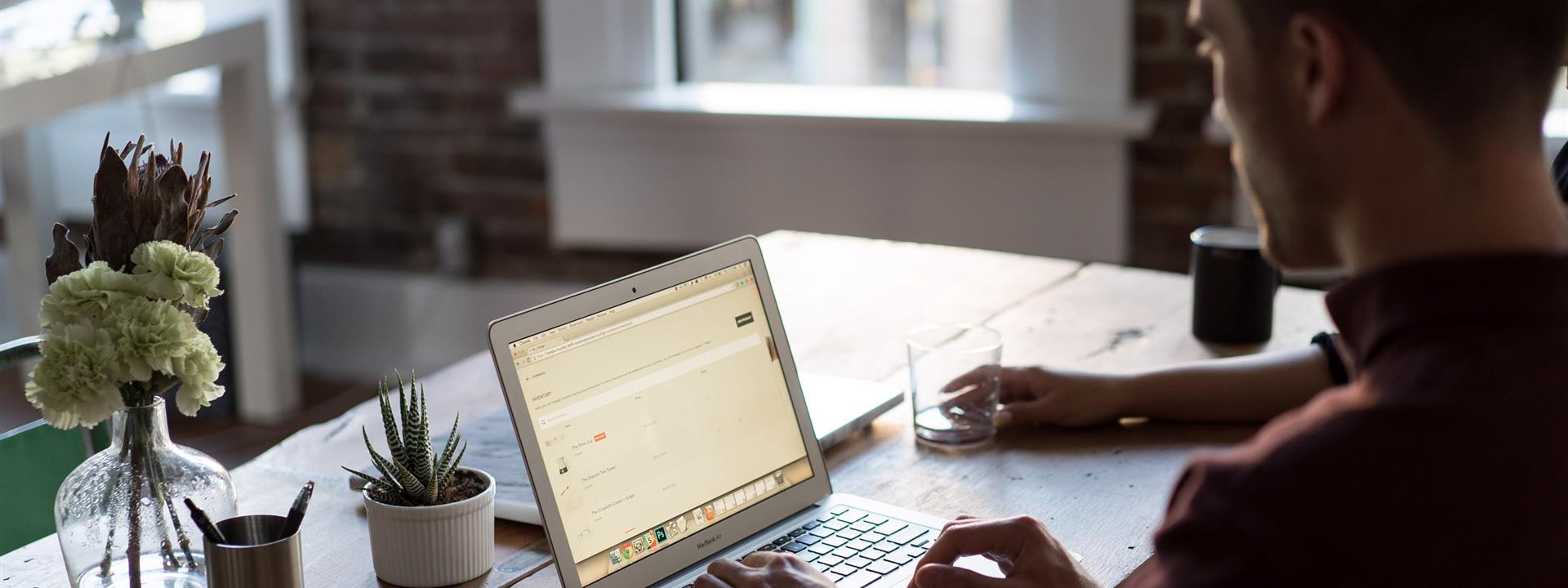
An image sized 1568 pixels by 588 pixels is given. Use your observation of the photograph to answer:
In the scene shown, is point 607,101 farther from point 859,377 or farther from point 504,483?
point 504,483

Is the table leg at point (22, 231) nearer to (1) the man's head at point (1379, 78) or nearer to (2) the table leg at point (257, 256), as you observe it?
(2) the table leg at point (257, 256)

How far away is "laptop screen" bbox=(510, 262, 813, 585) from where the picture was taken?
1.06m

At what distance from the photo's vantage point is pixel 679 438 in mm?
1134

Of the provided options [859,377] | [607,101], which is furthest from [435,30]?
[859,377]

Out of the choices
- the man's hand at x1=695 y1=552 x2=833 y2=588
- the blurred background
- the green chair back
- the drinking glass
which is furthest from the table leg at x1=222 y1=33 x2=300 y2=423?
the man's hand at x1=695 y1=552 x2=833 y2=588

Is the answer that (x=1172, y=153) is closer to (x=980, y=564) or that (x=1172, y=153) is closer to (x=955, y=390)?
(x=955, y=390)

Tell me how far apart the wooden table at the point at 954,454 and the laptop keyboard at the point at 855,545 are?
0.22 feet

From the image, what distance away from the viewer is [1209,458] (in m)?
0.70

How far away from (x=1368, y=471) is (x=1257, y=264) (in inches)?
41.7


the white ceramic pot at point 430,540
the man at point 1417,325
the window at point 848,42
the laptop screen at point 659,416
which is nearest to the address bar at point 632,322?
the laptop screen at point 659,416

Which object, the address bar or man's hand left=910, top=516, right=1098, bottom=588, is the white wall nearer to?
the address bar

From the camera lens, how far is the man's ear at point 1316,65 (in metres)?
0.69

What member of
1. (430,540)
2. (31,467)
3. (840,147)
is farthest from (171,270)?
(840,147)

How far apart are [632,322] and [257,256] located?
2.29 meters
